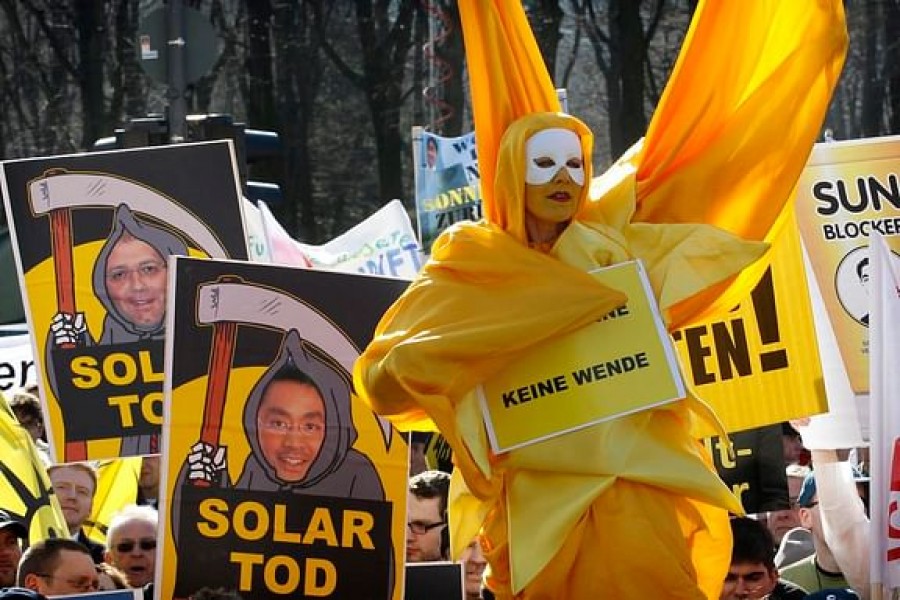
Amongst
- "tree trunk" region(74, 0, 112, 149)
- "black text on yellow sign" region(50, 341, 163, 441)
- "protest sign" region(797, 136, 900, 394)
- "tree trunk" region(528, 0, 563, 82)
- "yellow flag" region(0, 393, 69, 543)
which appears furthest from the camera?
"tree trunk" region(74, 0, 112, 149)

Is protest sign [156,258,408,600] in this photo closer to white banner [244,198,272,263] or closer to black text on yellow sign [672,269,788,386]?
black text on yellow sign [672,269,788,386]

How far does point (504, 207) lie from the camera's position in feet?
20.6

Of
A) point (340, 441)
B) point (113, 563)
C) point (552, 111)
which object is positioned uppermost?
point (552, 111)

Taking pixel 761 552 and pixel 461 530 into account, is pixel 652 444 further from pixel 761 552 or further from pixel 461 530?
pixel 761 552

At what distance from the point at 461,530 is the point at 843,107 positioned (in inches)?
714

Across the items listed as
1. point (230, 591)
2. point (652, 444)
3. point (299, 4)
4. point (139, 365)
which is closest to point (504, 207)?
point (652, 444)

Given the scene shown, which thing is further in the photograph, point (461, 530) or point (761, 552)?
point (761, 552)

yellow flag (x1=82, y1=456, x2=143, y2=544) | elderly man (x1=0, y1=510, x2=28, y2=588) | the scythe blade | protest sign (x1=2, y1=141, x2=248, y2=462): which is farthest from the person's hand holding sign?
yellow flag (x1=82, y1=456, x2=143, y2=544)

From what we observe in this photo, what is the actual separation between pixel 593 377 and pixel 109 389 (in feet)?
7.16

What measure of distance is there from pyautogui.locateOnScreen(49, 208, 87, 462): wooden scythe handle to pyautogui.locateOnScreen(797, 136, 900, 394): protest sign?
254cm

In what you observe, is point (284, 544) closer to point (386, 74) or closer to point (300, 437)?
point (300, 437)

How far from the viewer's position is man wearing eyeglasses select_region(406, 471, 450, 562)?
7.75m

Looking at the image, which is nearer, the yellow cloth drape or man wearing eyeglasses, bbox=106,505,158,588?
the yellow cloth drape

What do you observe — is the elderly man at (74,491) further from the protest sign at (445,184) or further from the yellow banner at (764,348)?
the protest sign at (445,184)
